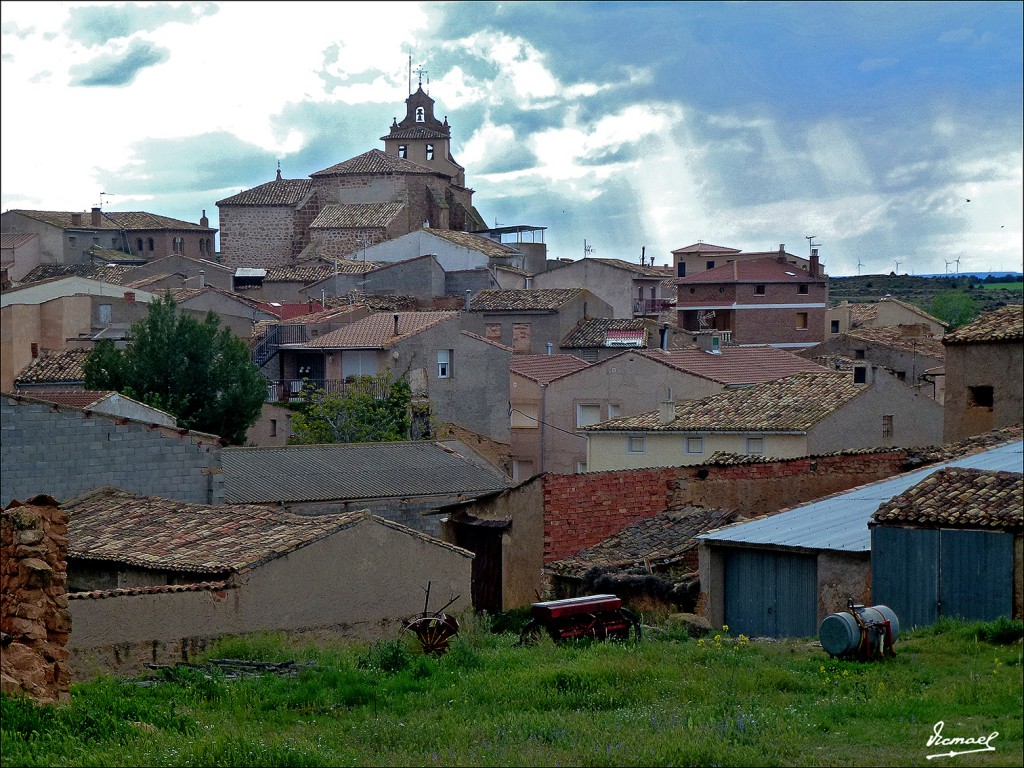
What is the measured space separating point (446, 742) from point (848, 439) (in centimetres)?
2147

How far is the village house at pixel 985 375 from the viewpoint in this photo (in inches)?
972

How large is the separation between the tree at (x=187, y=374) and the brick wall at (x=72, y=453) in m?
15.1

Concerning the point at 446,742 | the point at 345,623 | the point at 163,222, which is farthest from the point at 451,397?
the point at 163,222

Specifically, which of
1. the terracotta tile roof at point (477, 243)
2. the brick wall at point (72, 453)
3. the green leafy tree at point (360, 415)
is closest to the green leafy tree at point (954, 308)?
the terracotta tile roof at point (477, 243)

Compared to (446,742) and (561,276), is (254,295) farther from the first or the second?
(446,742)

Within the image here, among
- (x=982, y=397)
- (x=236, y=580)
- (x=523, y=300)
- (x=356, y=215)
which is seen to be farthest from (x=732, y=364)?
(x=356, y=215)

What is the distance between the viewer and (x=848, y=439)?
30062 mm

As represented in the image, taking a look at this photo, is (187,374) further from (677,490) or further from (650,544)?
(650,544)

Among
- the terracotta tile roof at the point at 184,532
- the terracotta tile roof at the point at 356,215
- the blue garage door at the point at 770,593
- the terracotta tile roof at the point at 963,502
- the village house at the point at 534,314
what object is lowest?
the blue garage door at the point at 770,593

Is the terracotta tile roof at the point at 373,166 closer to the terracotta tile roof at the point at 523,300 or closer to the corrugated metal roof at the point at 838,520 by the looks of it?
the terracotta tile roof at the point at 523,300

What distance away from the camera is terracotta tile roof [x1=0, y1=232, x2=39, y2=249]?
73812 millimetres

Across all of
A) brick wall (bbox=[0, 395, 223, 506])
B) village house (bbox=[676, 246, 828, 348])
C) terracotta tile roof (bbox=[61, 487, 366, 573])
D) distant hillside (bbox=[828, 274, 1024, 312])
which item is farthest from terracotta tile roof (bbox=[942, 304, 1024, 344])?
distant hillside (bbox=[828, 274, 1024, 312])

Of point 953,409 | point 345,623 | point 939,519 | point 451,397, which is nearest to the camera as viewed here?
point 939,519

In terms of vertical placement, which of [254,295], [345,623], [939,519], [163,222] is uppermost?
[163,222]
